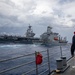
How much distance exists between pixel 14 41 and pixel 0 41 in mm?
9650

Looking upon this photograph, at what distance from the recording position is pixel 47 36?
145250 millimetres

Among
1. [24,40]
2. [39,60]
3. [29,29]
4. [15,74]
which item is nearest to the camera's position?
[39,60]

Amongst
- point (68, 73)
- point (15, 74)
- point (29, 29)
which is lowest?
point (15, 74)

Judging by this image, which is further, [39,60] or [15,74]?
[15,74]

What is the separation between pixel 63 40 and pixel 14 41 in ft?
153

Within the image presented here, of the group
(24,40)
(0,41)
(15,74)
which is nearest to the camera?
(15,74)

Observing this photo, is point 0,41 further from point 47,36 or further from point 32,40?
point 47,36

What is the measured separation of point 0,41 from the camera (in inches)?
4459

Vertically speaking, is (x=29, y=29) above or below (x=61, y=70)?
above

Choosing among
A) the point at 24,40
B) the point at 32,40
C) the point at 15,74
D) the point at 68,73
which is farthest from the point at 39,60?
the point at 32,40

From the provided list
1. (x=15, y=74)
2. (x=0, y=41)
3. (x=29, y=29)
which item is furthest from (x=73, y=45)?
(x=29, y=29)

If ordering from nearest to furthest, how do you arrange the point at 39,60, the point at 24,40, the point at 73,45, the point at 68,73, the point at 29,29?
the point at 39,60
the point at 68,73
the point at 73,45
the point at 24,40
the point at 29,29

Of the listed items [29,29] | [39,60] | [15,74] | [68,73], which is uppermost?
[29,29]

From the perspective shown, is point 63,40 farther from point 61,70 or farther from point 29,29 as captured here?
point 61,70
